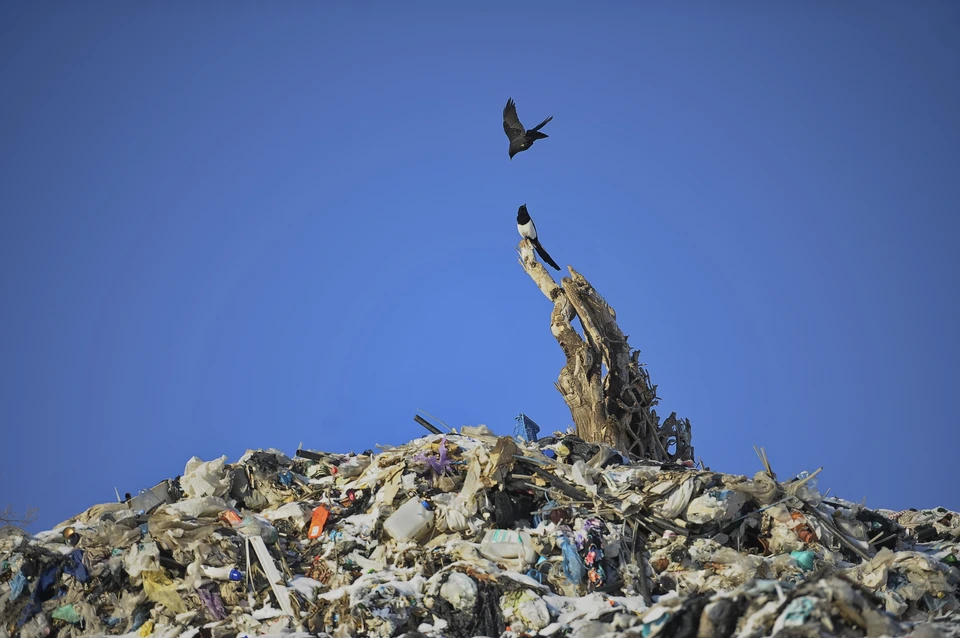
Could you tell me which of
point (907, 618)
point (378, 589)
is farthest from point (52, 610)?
point (907, 618)

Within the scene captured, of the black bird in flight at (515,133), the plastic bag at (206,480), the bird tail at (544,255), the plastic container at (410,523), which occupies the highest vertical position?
the black bird in flight at (515,133)

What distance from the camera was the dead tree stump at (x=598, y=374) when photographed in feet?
40.5

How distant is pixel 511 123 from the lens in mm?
11695

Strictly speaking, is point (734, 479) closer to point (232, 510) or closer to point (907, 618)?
point (907, 618)

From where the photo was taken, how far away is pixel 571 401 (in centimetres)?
1250

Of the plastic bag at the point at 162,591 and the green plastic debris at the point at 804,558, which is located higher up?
the plastic bag at the point at 162,591

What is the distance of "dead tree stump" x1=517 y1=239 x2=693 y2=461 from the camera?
1234cm

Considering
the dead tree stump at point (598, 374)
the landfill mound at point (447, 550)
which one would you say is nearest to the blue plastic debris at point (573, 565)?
the landfill mound at point (447, 550)

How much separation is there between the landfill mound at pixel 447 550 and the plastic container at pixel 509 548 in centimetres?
2

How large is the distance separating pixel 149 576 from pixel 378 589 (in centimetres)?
204

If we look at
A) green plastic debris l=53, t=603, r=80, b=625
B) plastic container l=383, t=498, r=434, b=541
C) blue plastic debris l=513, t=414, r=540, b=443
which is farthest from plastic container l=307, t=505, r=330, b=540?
blue plastic debris l=513, t=414, r=540, b=443

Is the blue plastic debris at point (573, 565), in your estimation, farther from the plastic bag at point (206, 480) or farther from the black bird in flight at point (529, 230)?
the black bird in flight at point (529, 230)

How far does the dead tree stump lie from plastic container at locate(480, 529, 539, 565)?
4.86 m

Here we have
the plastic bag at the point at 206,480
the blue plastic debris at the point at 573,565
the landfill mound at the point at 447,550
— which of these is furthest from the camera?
the plastic bag at the point at 206,480
